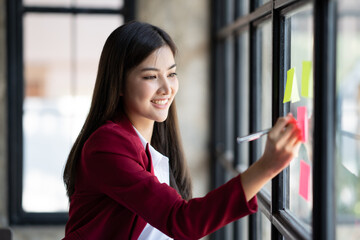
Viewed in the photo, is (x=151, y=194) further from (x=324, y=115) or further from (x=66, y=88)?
(x=66, y=88)

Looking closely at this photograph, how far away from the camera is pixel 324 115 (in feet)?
4.04

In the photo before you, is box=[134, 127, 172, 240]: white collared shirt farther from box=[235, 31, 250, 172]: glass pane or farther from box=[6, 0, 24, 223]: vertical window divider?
box=[6, 0, 24, 223]: vertical window divider

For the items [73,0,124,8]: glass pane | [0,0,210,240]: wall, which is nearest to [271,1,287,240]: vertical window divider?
[0,0,210,240]: wall

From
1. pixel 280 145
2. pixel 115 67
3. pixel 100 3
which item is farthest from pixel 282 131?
pixel 100 3

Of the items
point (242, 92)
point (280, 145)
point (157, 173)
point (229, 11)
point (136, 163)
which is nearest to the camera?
point (280, 145)

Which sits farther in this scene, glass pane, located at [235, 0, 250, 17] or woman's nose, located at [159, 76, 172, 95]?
glass pane, located at [235, 0, 250, 17]

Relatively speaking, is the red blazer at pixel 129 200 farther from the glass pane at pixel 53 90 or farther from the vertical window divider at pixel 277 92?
the glass pane at pixel 53 90

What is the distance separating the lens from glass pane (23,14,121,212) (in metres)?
3.95

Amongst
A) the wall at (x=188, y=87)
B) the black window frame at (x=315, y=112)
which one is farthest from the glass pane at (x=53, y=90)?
the black window frame at (x=315, y=112)

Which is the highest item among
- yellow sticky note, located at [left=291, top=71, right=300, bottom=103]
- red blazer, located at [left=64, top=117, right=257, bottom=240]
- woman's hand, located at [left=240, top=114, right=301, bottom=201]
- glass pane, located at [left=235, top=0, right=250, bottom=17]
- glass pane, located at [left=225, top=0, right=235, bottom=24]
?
glass pane, located at [left=225, top=0, right=235, bottom=24]

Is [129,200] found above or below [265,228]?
above

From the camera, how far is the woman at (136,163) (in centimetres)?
113

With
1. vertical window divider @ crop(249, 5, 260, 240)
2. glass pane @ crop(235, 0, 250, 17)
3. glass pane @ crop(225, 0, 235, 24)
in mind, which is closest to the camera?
vertical window divider @ crop(249, 5, 260, 240)

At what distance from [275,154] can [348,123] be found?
0.22 m
